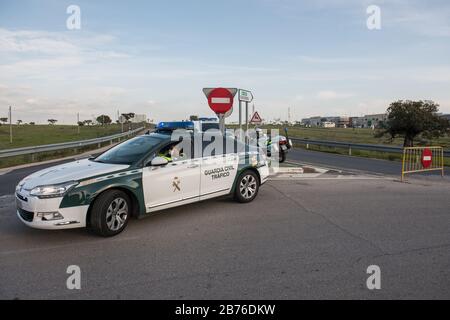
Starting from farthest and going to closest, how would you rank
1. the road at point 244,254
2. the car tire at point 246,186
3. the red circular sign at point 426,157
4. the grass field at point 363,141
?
the grass field at point 363,141 < the red circular sign at point 426,157 < the car tire at point 246,186 < the road at point 244,254

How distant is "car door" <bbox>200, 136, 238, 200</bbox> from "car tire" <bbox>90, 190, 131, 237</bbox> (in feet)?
5.02

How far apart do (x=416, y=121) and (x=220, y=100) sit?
693 inches

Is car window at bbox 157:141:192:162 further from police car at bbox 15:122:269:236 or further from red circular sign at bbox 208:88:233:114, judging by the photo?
red circular sign at bbox 208:88:233:114

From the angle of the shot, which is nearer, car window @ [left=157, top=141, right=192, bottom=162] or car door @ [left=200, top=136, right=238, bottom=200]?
car window @ [left=157, top=141, right=192, bottom=162]

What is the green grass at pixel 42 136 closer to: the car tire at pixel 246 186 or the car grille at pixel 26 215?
the car grille at pixel 26 215

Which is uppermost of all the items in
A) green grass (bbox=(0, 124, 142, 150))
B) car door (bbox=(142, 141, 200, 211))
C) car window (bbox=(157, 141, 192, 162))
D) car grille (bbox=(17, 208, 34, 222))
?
green grass (bbox=(0, 124, 142, 150))

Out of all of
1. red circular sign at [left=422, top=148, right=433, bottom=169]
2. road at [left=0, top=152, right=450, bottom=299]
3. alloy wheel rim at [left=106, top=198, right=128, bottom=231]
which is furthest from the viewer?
red circular sign at [left=422, top=148, right=433, bottom=169]

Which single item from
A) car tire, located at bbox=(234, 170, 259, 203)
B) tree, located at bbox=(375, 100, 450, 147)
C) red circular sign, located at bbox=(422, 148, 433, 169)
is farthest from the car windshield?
tree, located at bbox=(375, 100, 450, 147)

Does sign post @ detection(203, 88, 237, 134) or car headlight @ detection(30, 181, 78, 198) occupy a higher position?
sign post @ detection(203, 88, 237, 134)

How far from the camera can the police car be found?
15.3ft

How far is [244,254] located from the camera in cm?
442

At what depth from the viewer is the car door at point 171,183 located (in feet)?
17.8

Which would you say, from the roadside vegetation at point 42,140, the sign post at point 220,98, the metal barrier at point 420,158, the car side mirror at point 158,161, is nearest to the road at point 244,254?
the car side mirror at point 158,161
